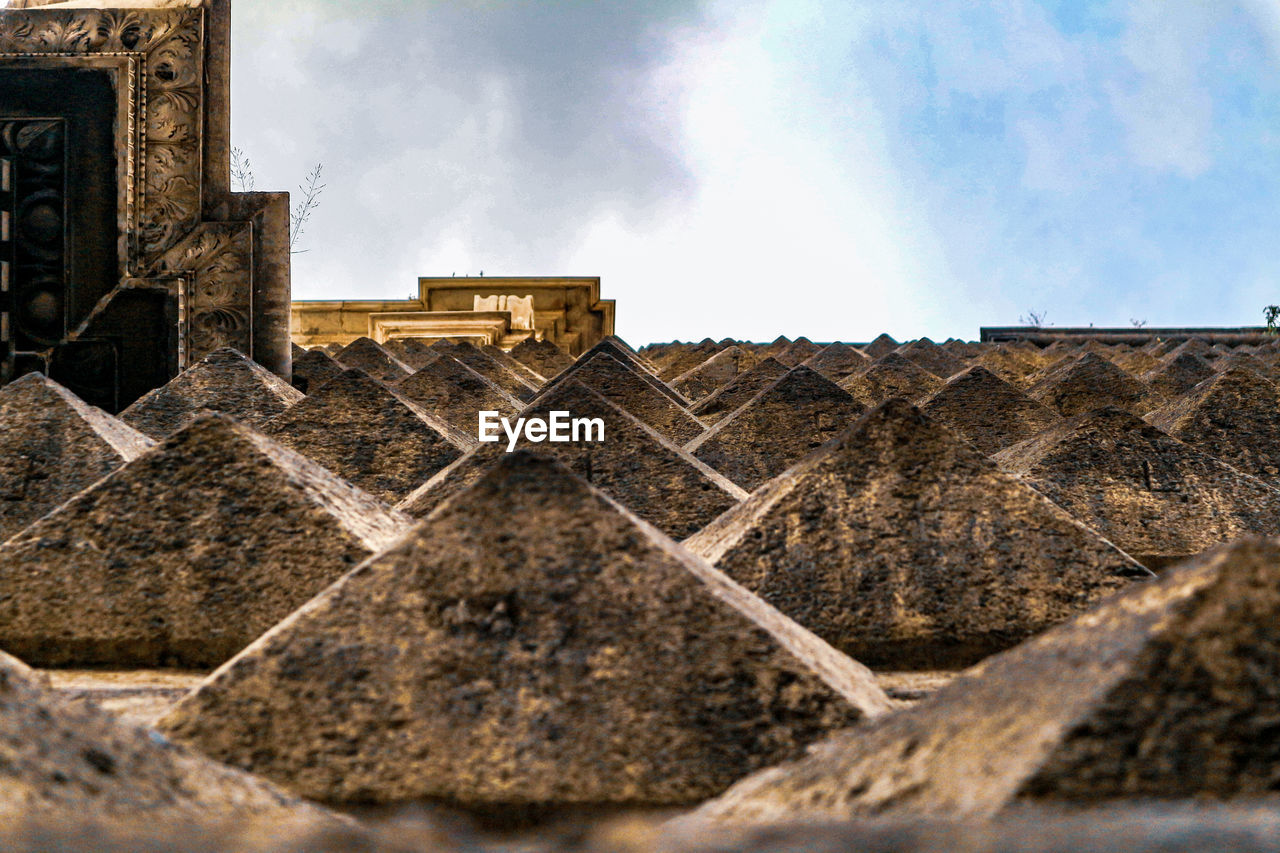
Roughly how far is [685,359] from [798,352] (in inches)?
36.7

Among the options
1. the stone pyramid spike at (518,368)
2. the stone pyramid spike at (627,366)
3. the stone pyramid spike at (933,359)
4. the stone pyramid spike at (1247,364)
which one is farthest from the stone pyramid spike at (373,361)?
the stone pyramid spike at (1247,364)

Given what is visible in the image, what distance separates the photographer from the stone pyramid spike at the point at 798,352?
26.9 feet

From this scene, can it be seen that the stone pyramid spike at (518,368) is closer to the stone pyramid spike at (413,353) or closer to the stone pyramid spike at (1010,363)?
the stone pyramid spike at (413,353)

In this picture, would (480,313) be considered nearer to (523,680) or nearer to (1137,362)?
(1137,362)

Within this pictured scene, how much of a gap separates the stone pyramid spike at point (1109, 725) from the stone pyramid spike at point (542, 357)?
22.4ft

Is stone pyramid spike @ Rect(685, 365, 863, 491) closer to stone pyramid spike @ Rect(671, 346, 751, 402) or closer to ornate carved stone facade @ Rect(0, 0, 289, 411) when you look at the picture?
stone pyramid spike @ Rect(671, 346, 751, 402)

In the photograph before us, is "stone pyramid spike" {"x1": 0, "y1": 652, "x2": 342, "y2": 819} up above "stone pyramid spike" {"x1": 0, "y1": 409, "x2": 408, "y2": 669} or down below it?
below

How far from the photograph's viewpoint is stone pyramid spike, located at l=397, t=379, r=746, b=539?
140 inches

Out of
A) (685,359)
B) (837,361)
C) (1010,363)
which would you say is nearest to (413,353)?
(685,359)

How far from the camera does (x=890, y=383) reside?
6.60m

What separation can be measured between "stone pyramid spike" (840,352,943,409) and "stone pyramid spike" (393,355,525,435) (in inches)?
64.0

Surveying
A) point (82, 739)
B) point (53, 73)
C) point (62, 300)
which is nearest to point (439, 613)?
point (82, 739)

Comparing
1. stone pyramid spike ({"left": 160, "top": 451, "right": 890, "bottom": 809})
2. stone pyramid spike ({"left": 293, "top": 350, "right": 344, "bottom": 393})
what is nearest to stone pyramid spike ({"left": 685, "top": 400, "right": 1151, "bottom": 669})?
stone pyramid spike ({"left": 160, "top": 451, "right": 890, "bottom": 809})

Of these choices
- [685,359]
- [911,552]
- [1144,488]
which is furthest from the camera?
[685,359]
